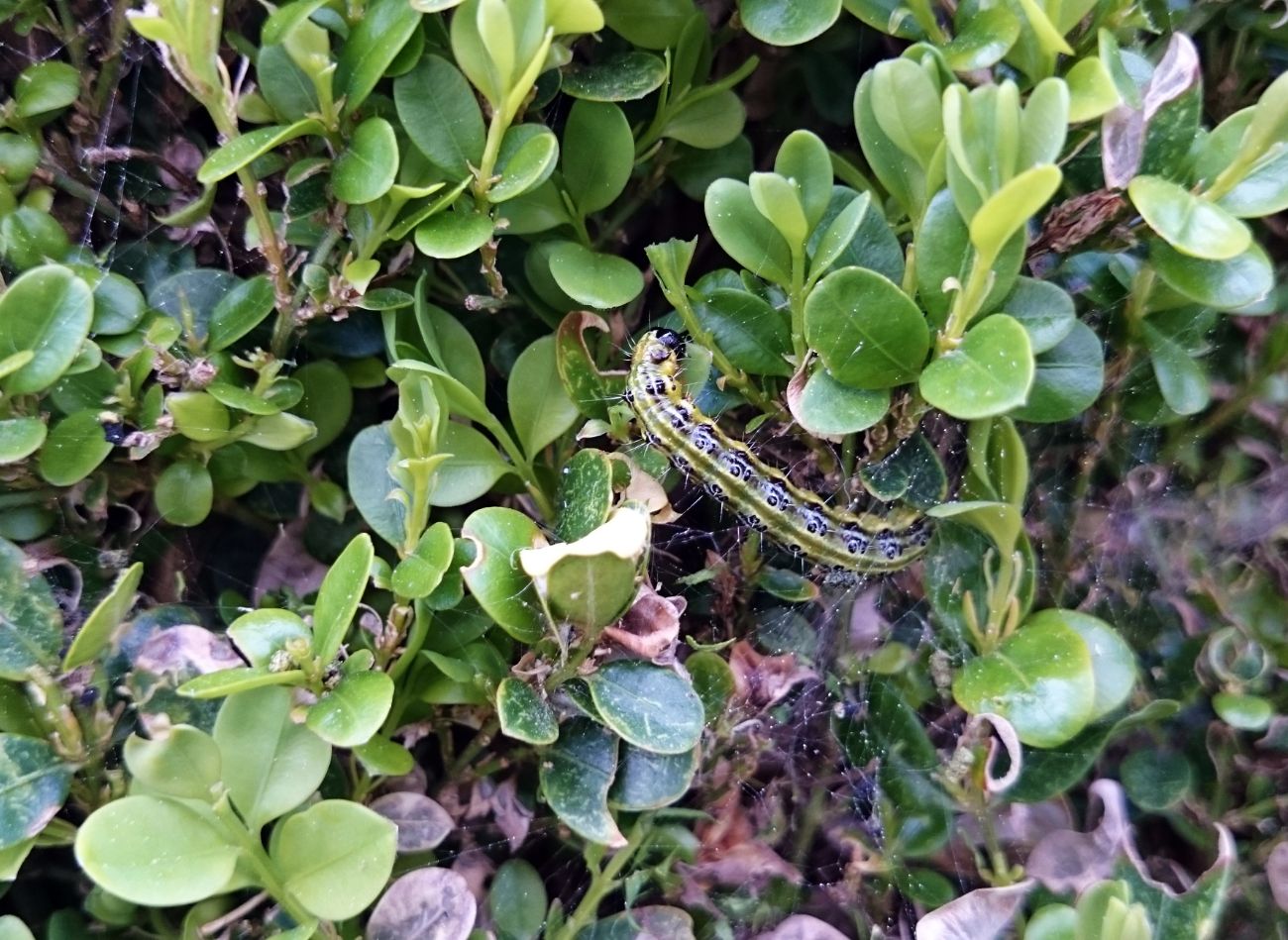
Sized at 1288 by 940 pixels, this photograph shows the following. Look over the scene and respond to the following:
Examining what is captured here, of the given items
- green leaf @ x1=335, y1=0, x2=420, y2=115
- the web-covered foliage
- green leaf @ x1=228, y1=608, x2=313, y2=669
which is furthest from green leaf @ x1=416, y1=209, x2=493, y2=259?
green leaf @ x1=228, y1=608, x2=313, y2=669

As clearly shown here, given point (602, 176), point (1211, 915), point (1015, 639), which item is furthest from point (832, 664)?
point (602, 176)

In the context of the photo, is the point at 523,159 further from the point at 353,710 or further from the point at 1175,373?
the point at 1175,373

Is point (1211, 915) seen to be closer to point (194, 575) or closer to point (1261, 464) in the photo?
point (1261, 464)

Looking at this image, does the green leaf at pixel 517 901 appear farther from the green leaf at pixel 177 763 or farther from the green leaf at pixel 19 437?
the green leaf at pixel 19 437

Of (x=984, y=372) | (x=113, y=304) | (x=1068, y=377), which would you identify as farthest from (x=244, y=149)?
(x=1068, y=377)

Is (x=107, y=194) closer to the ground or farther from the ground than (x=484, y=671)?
farther from the ground

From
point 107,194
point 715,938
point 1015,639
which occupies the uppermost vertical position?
point 107,194

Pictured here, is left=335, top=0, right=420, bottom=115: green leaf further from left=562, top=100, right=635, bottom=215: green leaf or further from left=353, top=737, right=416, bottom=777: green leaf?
left=353, top=737, right=416, bottom=777: green leaf
